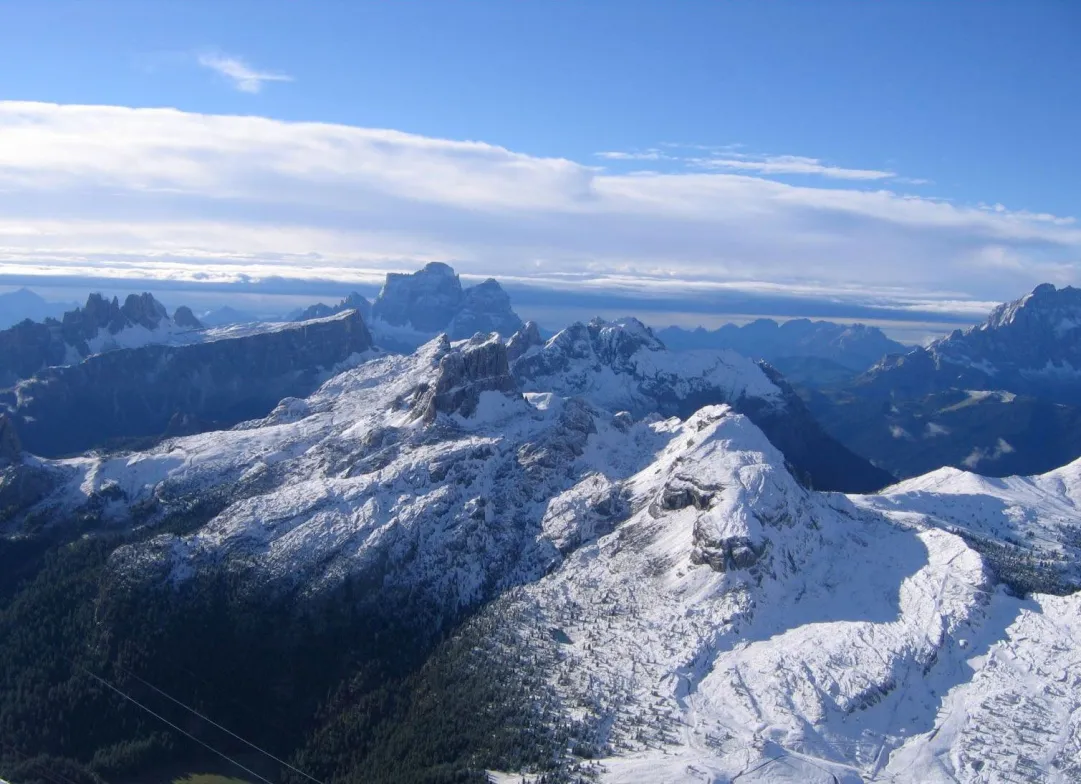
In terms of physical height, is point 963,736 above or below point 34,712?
above

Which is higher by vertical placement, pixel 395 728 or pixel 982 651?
pixel 982 651

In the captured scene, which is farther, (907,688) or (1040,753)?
(907,688)

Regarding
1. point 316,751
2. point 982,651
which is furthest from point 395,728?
point 982,651

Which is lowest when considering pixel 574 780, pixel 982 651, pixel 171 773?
pixel 171 773

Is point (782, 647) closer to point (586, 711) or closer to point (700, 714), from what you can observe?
point (700, 714)

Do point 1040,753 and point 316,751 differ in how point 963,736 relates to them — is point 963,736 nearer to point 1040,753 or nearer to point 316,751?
point 1040,753

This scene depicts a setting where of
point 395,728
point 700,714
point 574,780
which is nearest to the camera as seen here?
point 574,780

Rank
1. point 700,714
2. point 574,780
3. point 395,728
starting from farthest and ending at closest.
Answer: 1. point 395,728
2. point 700,714
3. point 574,780

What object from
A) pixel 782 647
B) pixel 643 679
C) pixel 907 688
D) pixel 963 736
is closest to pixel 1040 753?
pixel 963 736

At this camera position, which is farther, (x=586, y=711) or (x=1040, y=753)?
(x=586, y=711)
